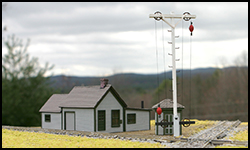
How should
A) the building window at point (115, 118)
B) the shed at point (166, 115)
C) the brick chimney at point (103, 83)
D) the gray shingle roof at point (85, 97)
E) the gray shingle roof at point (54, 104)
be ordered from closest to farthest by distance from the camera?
the shed at point (166, 115)
the gray shingle roof at point (85, 97)
the building window at point (115, 118)
the brick chimney at point (103, 83)
the gray shingle roof at point (54, 104)

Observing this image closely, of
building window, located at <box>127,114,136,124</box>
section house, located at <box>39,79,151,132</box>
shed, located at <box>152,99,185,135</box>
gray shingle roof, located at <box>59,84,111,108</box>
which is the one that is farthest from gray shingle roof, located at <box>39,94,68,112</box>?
shed, located at <box>152,99,185,135</box>

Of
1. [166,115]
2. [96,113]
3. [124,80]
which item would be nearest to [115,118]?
[96,113]

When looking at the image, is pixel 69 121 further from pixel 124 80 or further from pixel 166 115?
pixel 124 80

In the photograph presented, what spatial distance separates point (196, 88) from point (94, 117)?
33.5 m

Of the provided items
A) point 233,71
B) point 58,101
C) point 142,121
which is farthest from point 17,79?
point 233,71

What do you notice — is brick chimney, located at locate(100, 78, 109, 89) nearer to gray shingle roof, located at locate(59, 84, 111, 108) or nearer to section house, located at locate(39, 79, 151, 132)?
section house, located at locate(39, 79, 151, 132)

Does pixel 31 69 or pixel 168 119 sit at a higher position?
pixel 31 69

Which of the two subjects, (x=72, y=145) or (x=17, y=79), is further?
(x=17, y=79)

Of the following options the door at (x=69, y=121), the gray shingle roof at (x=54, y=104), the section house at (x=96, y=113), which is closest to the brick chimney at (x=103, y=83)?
the section house at (x=96, y=113)

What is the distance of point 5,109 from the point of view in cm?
3822

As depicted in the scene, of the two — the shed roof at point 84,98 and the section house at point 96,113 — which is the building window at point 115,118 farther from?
the shed roof at point 84,98

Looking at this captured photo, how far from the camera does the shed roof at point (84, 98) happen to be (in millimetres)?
24047

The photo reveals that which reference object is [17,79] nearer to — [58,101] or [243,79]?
[58,101]

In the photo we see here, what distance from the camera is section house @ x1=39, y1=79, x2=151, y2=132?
23.7 metres
